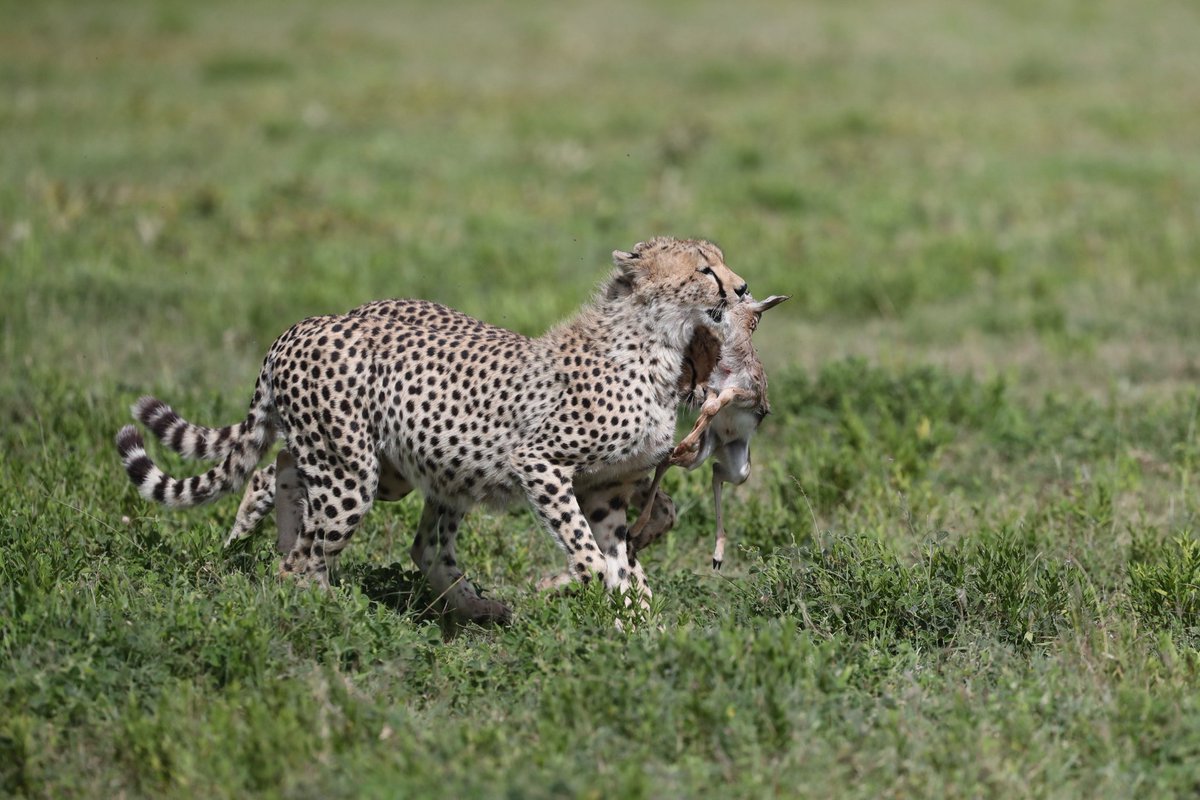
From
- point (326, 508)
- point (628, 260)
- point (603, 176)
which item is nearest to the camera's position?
point (326, 508)

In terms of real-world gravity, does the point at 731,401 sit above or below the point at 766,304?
below

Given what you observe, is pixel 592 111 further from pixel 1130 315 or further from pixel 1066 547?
pixel 1066 547

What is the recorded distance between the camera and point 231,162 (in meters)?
12.4

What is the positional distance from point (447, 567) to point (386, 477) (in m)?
0.38

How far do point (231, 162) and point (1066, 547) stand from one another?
876 centimetres

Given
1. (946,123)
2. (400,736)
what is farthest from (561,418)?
(946,123)

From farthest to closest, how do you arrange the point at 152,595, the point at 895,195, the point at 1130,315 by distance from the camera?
1. the point at 895,195
2. the point at 1130,315
3. the point at 152,595

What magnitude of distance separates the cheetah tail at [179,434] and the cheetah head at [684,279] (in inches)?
57.4

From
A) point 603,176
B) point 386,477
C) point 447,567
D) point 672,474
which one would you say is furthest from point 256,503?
point 603,176

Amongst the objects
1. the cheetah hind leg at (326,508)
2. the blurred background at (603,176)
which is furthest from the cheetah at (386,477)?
the blurred background at (603,176)

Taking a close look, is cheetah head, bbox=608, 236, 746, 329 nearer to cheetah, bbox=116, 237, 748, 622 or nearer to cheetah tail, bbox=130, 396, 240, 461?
cheetah, bbox=116, 237, 748, 622

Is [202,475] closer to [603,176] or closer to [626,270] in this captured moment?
[626,270]

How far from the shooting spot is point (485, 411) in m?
4.91

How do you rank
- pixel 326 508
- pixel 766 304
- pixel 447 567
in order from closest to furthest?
pixel 766 304, pixel 326 508, pixel 447 567
